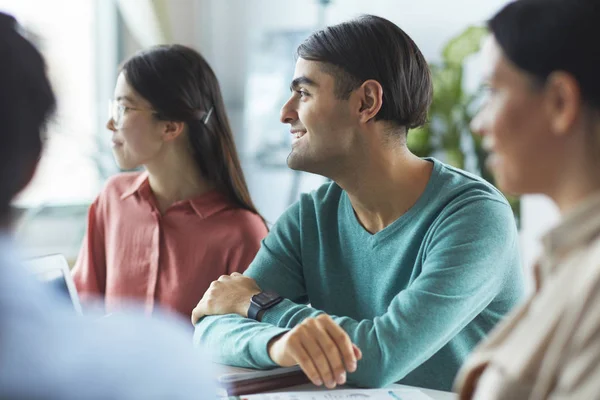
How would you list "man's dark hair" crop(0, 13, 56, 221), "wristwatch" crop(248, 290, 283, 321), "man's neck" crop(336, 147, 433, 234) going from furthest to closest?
"man's neck" crop(336, 147, 433, 234) < "wristwatch" crop(248, 290, 283, 321) < "man's dark hair" crop(0, 13, 56, 221)

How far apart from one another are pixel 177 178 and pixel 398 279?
95cm

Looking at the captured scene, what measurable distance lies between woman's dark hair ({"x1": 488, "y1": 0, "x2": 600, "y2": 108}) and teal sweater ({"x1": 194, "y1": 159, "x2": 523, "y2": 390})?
677 millimetres

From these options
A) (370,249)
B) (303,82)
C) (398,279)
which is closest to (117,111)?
(303,82)

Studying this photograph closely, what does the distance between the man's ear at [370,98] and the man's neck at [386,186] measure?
0.10 meters

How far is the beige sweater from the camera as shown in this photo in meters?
0.84

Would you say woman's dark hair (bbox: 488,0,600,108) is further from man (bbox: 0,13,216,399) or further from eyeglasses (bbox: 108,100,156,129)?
eyeglasses (bbox: 108,100,156,129)

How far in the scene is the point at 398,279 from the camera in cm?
184

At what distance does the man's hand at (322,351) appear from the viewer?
1.49 meters

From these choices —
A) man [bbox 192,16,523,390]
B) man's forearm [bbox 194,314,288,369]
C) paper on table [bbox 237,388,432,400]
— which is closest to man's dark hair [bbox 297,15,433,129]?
man [bbox 192,16,523,390]

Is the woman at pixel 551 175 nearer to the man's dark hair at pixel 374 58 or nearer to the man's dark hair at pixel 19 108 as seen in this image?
the man's dark hair at pixel 19 108

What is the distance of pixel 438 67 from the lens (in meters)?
4.59

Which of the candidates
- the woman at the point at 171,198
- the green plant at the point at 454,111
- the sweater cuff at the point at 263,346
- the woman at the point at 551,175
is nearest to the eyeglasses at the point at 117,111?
the woman at the point at 171,198

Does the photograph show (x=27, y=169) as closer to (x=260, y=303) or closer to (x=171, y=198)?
(x=260, y=303)

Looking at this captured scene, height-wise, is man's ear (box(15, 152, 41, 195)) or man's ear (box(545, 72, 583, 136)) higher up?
man's ear (box(545, 72, 583, 136))
